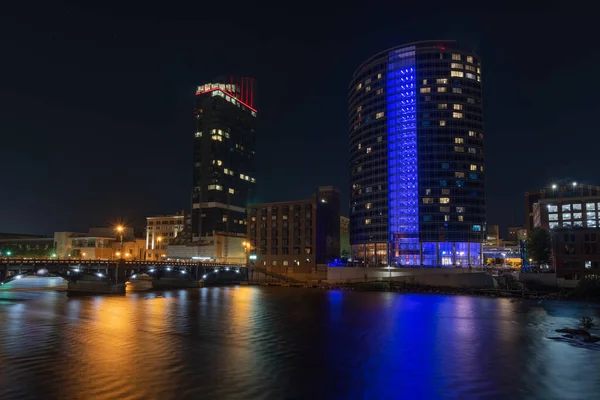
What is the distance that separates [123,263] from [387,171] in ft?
392

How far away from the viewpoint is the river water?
107ft

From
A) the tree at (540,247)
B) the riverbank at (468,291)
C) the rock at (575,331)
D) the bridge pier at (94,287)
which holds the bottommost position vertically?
the riverbank at (468,291)

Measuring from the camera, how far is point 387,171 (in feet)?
652

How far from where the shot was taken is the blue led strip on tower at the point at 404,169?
18950 cm

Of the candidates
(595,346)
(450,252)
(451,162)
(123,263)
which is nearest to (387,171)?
(451,162)

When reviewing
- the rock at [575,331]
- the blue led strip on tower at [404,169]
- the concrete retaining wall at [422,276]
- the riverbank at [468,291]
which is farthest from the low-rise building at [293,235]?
the rock at [575,331]

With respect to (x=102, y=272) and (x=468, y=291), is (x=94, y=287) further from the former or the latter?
(x=468, y=291)

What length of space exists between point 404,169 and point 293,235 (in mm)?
55334

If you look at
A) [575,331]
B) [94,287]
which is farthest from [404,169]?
[575,331]

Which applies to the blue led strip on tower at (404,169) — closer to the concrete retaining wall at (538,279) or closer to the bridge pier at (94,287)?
the concrete retaining wall at (538,279)

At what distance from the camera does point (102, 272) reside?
117250 mm

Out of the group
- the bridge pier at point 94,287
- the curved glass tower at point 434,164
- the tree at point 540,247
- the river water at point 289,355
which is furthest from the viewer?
the curved glass tower at point 434,164

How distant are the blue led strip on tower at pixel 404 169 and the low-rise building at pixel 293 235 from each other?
28527 millimetres

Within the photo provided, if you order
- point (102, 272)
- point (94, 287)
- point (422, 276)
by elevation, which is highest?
point (102, 272)
